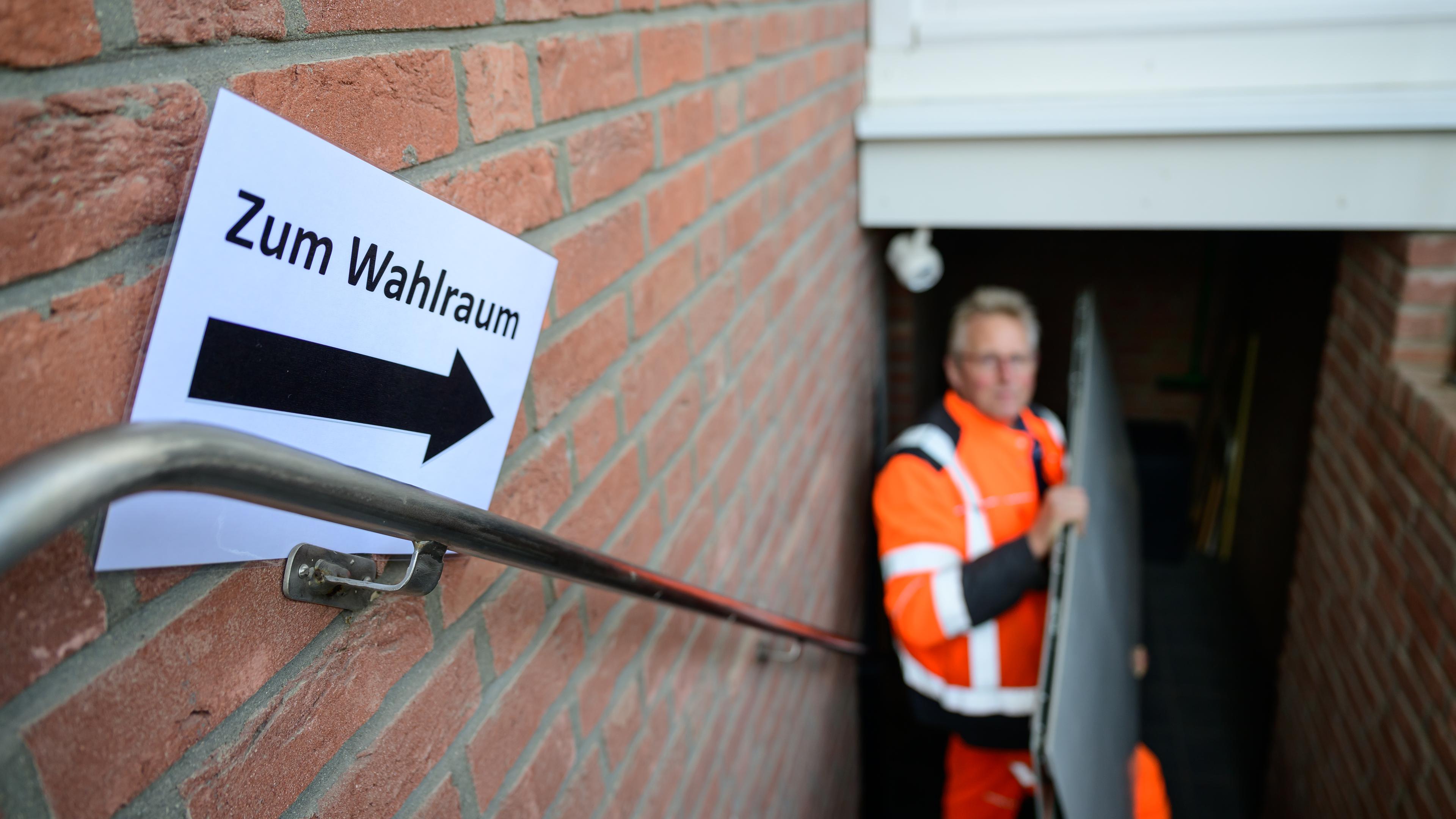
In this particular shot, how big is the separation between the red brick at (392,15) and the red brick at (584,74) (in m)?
0.10

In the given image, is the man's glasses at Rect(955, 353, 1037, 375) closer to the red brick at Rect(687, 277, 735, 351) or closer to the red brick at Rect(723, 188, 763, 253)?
the red brick at Rect(723, 188, 763, 253)

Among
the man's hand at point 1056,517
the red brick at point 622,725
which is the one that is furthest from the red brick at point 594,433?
the man's hand at point 1056,517

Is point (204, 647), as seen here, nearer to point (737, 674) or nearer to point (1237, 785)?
point (737, 674)

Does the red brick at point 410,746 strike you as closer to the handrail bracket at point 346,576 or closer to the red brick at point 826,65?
the handrail bracket at point 346,576

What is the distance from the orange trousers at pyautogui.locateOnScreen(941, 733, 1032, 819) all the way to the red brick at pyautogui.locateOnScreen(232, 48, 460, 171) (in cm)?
276

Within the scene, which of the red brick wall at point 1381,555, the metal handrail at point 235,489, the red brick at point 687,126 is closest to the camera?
the metal handrail at point 235,489

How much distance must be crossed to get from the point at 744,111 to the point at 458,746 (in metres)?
1.16

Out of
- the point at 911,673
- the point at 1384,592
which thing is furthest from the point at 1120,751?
the point at 1384,592

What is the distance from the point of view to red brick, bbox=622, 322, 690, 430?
1.09 metres

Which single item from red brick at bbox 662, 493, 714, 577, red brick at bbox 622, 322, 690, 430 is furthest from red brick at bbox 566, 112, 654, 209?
red brick at bbox 662, 493, 714, 577

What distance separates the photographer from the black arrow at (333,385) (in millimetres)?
487

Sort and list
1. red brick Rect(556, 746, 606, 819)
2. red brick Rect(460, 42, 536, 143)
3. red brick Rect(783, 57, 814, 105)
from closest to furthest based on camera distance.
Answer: red brick Rect(460, 42, 536, 143)
red brick Rect(556, 746, 606, 819)
red brick Rect(783, 57, 814, 105)

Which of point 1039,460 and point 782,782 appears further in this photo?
point 1039,460

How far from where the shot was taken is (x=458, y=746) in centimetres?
77
